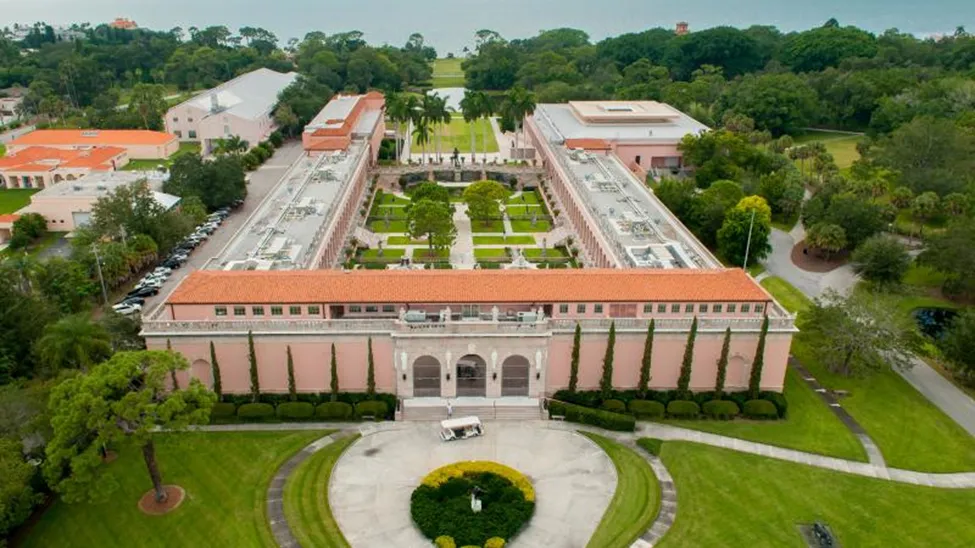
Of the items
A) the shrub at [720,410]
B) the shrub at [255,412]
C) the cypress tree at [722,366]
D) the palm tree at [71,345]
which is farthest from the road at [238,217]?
the cypress tree at [722,366]

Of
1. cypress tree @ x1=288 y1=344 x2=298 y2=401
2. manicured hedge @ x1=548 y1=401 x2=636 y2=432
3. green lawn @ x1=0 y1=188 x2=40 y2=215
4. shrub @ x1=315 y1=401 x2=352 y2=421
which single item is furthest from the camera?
green lawn @ x1=0 y1=188 x2=40 y2=215

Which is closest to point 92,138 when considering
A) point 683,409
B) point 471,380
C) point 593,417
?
point 471,380

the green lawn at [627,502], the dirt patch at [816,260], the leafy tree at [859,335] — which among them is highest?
the leafy tree at [859,335]

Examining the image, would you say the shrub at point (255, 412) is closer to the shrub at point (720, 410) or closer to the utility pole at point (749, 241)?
the shrub at point (720, 410)

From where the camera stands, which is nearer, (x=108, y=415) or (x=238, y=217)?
(x=108, y=415)

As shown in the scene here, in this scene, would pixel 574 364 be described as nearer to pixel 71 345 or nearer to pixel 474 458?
pixel 474 458

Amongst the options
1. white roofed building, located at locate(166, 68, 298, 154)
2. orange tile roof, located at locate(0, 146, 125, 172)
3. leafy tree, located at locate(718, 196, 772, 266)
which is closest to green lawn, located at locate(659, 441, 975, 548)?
leafy tree, located at locate(718, 196, 772, 266)

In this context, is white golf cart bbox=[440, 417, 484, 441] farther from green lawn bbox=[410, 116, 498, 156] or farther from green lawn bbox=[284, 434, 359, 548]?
green lawn bbox=[410, 116, 498, 156]
